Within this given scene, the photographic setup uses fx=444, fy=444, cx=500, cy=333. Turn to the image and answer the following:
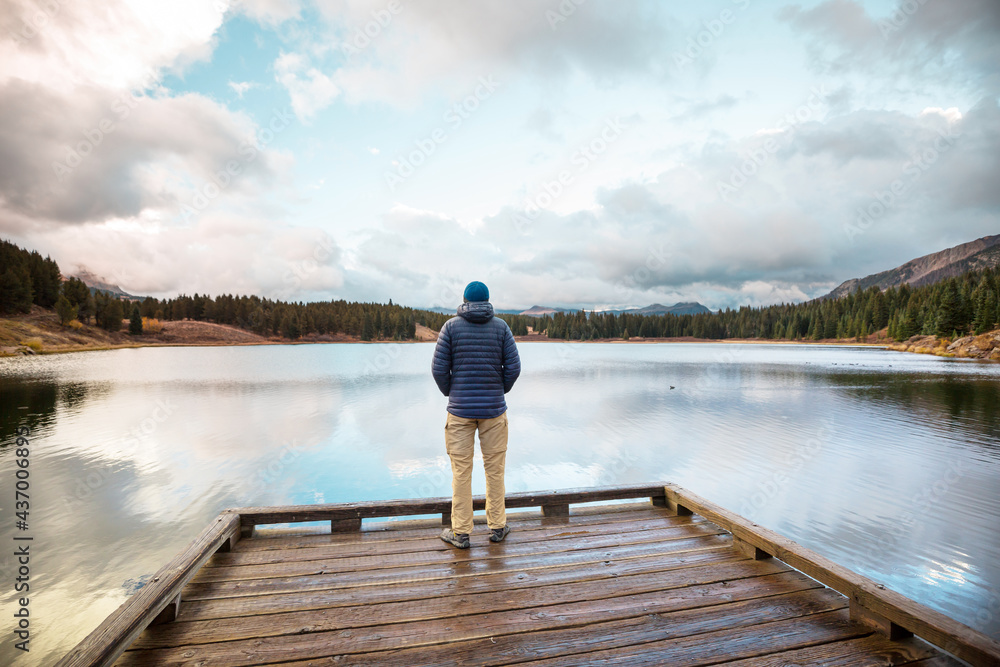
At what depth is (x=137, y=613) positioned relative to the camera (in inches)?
112

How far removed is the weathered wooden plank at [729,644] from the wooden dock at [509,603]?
0.01m

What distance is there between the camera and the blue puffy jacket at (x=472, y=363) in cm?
464

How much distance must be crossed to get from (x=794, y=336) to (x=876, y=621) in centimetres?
14807

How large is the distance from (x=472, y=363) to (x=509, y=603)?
219 centimetres

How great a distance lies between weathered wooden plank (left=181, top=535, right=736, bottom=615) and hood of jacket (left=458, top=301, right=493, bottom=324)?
2.40 meters

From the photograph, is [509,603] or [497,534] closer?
[509,603]

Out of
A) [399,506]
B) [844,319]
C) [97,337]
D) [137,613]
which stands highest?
[844,319]

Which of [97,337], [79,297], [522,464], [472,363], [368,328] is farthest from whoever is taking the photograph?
[368,328]

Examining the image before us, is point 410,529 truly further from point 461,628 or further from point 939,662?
point 939,662

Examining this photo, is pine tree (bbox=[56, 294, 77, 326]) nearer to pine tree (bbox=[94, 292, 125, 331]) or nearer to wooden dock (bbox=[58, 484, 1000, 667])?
pine tree (bbox=[94, 292, 125, 331])

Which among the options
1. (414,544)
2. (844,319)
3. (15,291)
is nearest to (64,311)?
(15,291)

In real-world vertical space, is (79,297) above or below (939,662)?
above

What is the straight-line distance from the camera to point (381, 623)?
131 inches

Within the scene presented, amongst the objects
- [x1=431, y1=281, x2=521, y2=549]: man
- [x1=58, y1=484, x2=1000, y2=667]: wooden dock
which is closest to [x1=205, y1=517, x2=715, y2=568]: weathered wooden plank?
[x1=58, y1=484, x2=1000, y2=667]: wooden dock
